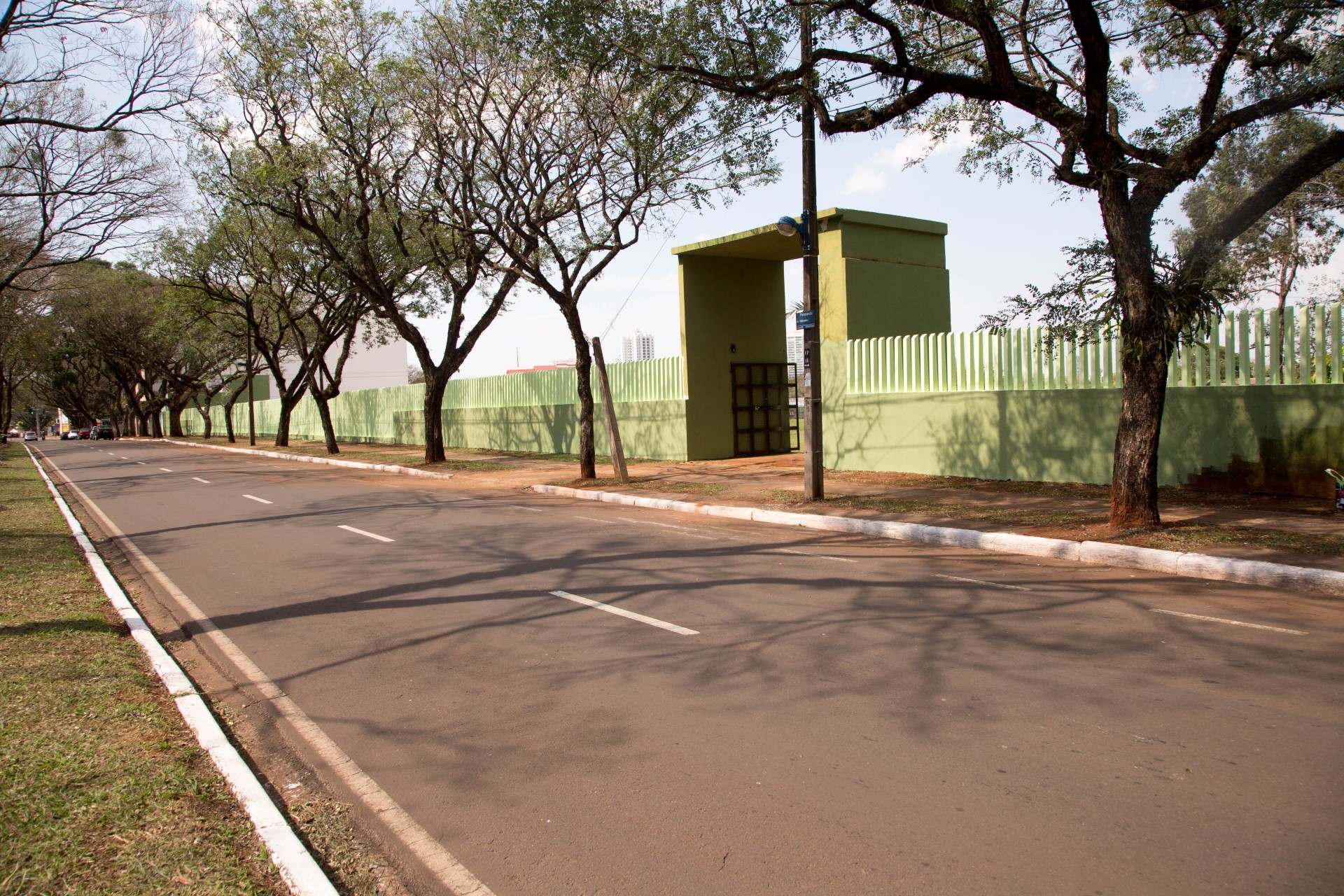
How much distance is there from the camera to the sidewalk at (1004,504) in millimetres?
9164

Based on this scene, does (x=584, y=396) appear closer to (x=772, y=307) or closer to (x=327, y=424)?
(x=772, y=307)

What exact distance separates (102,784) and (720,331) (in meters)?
19.3

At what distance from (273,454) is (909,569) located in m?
32.8

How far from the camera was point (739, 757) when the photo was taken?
4.31 m

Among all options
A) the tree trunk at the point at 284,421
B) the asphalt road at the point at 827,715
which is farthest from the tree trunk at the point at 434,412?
the tree trunk at the point at 284,421

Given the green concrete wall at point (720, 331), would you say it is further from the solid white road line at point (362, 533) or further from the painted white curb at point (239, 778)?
the painted white curb at point (239, 778)

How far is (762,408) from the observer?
23.4m

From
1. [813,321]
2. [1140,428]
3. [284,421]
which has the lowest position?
[1140,428]

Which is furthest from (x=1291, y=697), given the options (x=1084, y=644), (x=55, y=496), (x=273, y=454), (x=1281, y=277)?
(x=273, y=454)

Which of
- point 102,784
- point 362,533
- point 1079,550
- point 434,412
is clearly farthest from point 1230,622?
point 434,412

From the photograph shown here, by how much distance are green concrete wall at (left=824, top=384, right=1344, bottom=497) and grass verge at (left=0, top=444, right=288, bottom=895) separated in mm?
12799

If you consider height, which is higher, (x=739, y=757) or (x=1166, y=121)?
(x=1166, y=121)

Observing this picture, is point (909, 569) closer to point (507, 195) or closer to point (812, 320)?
point (812, 320)

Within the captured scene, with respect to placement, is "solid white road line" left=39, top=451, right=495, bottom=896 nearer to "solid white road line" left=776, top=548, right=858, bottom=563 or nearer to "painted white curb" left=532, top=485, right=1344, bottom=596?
"solid white road line" left=776, top=548, right=858, bottom=563
